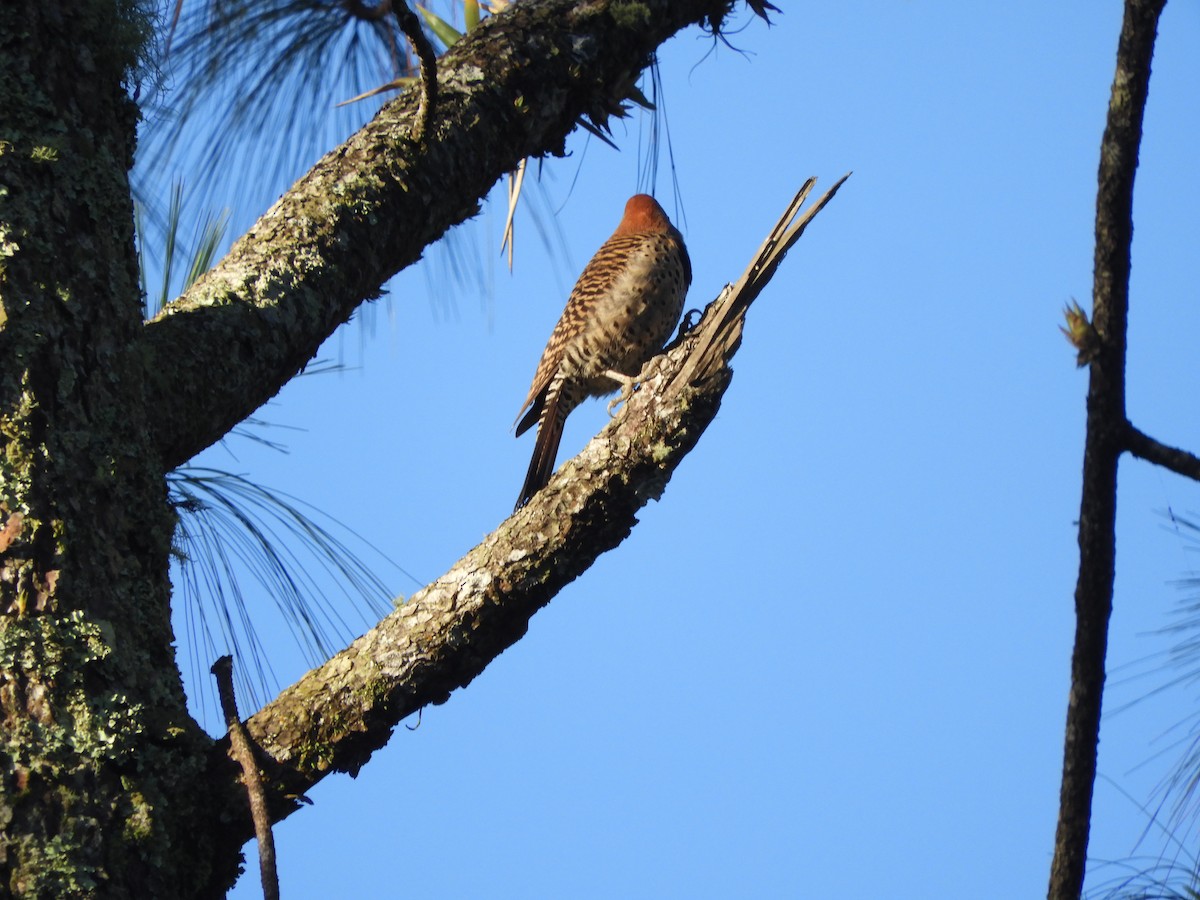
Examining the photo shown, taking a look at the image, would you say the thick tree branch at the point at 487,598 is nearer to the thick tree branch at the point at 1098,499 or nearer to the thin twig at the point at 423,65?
the thick tree branch at the point at 1098,499

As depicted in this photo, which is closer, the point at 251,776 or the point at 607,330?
the point at 251,776

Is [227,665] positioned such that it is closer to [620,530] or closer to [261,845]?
[261,845]

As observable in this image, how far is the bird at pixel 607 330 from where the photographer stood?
15.8 ft

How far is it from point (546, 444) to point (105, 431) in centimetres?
282

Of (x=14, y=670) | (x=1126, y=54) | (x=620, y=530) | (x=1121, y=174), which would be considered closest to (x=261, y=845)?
(x=14, y=670)

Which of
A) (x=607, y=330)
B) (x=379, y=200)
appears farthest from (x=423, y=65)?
(x=607, y=330)

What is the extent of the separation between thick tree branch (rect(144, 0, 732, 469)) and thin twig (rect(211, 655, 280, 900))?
0.53 m

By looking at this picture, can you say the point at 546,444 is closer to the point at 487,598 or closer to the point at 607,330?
the point at 607,330

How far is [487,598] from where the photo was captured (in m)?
1.85

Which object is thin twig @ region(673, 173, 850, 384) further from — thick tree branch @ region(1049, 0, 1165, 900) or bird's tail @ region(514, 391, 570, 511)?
bird's tail @ region(514, 391, 570, 511)

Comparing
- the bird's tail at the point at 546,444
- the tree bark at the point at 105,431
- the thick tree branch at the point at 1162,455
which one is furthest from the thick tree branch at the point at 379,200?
the thick tree branch at the point at 1162,455

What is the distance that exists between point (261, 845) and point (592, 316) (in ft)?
11.3

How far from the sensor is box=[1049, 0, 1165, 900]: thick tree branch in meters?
1.77

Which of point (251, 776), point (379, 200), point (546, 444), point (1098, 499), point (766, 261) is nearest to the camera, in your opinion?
point (251, 776)
